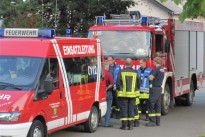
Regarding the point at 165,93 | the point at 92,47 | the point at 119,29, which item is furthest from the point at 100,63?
the point at 165,93

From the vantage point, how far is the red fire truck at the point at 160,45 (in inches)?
582

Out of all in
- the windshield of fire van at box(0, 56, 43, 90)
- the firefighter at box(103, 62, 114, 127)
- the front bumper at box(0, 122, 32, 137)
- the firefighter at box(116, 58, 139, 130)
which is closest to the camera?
the front bumper at box(0, 122, 32, 137)

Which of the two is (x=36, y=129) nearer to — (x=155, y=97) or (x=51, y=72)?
(x=51, y=72)

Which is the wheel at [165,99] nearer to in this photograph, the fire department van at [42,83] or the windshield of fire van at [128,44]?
the windshield of fire van at [128,44]

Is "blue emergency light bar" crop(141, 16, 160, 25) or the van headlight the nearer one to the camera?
the van headlight

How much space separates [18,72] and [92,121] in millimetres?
3001

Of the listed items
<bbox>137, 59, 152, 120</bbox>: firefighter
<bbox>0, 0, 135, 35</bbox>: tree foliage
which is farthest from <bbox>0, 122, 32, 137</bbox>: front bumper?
<bbox>0, 0, 135, 35</bbox>: tree foliage

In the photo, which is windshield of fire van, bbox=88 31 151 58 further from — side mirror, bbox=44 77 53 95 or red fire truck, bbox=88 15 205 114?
side mirror, bbox=44 77 53 95

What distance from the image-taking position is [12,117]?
869 cm

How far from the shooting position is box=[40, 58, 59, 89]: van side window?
9650mm

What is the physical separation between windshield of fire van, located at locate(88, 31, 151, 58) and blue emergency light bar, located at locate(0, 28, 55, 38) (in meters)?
4.87

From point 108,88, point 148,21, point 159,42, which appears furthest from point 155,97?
point 148,21

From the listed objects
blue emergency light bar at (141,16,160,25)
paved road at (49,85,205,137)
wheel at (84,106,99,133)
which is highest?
blue emergency light bar at (141,16,160,25)

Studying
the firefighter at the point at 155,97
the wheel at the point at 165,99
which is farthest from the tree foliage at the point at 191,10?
the wheel at the point at 165,99
